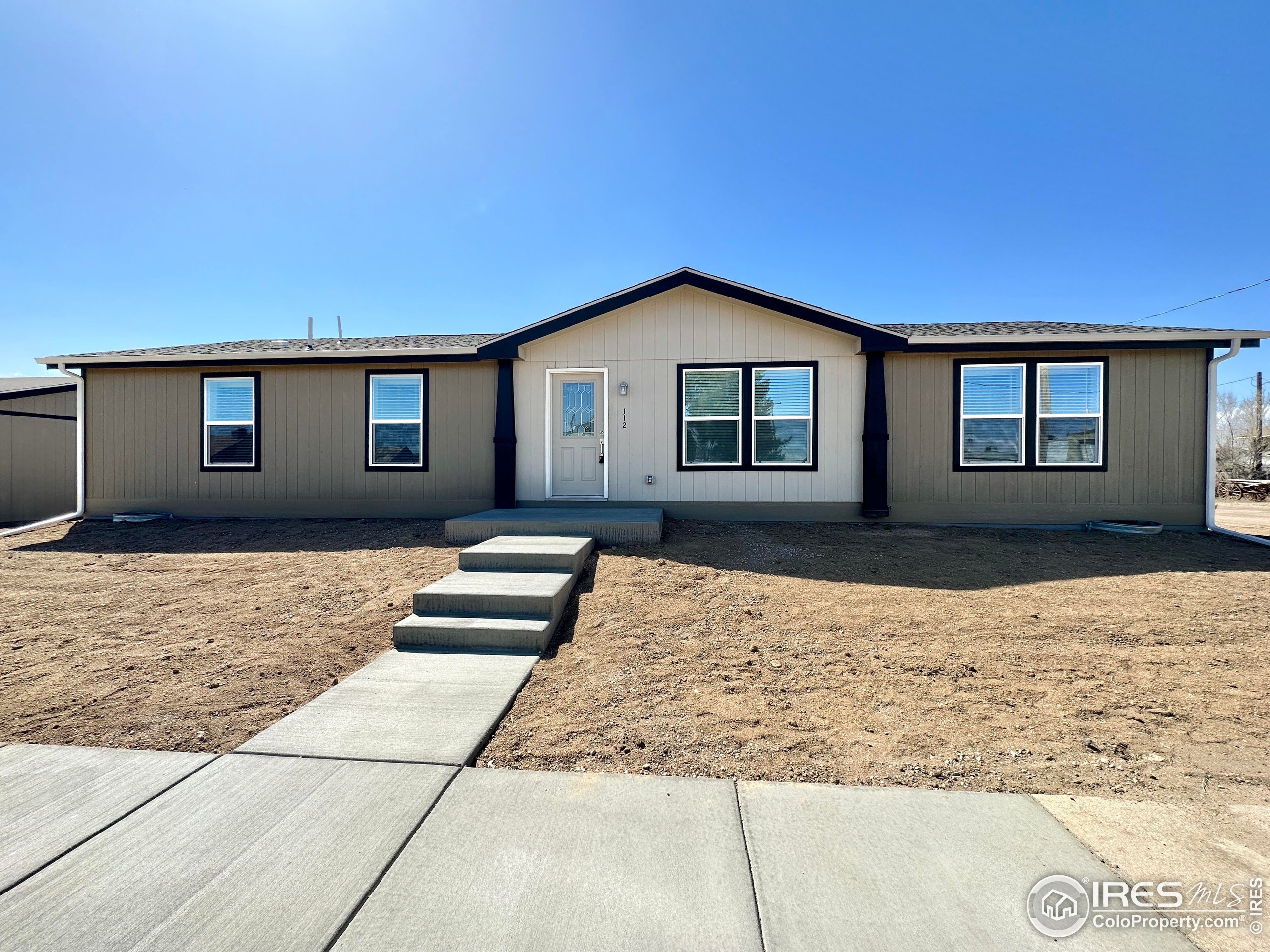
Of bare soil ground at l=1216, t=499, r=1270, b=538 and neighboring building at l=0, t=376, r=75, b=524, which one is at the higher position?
neighboring building at l=0, t=376, r=75, b=524

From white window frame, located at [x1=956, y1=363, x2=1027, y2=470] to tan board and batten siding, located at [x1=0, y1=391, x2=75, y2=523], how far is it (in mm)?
18993

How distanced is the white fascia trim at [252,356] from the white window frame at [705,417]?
332 cm

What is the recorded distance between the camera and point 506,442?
825 cm

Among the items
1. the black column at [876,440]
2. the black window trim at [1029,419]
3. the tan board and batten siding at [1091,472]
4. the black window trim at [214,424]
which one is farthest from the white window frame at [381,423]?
the black window trim at [1029,419]

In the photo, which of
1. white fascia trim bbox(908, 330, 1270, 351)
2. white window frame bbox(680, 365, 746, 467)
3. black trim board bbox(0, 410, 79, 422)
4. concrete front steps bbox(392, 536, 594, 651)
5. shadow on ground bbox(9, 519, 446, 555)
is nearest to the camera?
concrete front steps bbox(392, 536, 594, 651)

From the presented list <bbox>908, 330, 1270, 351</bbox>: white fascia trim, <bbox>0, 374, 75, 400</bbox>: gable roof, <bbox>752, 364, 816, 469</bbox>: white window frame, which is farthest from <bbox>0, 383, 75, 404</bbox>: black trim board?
<bbox>908, 330, 1270, 351</bbox>: white fascia trim

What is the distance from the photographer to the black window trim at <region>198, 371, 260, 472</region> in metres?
8.93

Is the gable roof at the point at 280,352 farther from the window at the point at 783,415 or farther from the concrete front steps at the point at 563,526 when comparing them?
the window at the point at 783,415

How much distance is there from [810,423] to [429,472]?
6.07m

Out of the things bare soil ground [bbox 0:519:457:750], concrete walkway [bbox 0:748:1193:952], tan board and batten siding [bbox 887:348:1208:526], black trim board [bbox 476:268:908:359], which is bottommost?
concrete walkway [bbox 0:748:1193:952]

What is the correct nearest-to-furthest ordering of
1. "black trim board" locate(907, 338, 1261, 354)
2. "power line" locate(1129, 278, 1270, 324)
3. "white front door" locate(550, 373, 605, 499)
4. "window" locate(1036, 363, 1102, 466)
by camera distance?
"black trim board" locate(907, 338, 1261, 354) → "window" locate(1036, 363, 1102, 466) → "white front door" locate(550, 373, 605, 499) → "power line" locate(1129, 278, 1270, 324)

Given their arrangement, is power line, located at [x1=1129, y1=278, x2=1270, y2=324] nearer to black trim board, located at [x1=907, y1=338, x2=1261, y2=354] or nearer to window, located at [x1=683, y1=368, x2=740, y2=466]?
black trim board, located at [x1=907, y1=338, x2=1261, y2=354]

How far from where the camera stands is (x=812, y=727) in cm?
280

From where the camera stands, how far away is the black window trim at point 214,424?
29.3 ft
